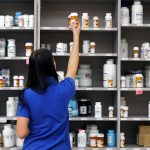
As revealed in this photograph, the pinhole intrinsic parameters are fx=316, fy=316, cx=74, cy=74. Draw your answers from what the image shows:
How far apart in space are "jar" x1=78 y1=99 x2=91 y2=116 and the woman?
2080 millimetres

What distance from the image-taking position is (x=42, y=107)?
63.9 inches

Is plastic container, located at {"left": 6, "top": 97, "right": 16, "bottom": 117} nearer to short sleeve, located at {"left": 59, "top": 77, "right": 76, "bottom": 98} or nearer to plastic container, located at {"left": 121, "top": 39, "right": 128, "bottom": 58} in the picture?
plastic container, located at {"left": 121, "top": 39, "right": 128, "bottom": 58}

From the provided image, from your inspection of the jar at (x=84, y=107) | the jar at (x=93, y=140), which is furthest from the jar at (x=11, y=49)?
the jar at (x=93, y=140)

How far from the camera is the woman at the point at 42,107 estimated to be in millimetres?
1617

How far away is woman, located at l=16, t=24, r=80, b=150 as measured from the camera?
5.31ft

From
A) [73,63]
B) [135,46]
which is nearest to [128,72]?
[135,46]

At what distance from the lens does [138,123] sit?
408 cm

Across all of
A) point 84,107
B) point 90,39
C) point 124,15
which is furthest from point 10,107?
point 124,15

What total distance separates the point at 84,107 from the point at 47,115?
2153 millimetres

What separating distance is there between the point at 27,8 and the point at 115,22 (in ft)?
3.79

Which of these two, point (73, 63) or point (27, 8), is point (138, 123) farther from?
point (73, 63)

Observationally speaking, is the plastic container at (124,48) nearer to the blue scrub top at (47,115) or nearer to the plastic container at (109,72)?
the plastic container at (109,72)

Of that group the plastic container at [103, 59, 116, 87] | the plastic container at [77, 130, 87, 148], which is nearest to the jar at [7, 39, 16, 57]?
the plastic container at [103, 59, 116, 87]

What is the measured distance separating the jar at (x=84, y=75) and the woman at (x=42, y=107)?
6.85 feet
